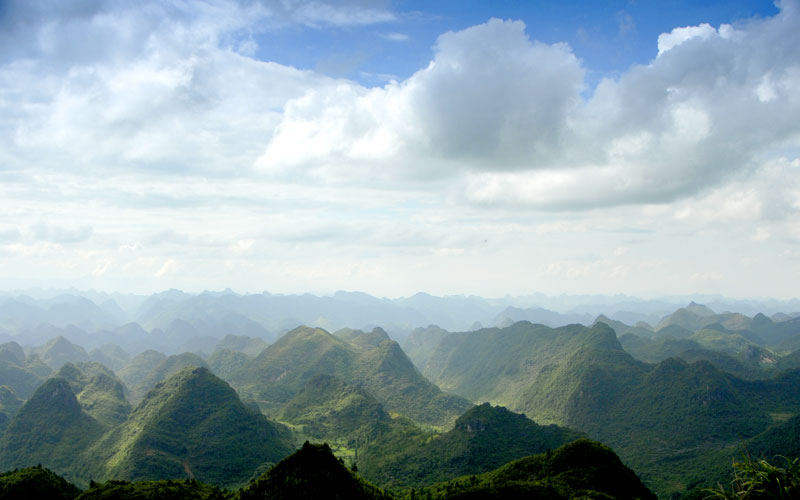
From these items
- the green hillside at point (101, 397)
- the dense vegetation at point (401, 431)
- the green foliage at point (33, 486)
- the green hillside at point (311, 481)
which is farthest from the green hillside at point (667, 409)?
the green hillside at point (101, 397)

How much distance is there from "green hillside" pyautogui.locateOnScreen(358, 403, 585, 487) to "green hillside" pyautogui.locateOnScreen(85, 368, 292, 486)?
3085 centimetres

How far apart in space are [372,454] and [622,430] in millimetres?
94562

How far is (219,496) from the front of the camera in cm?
6406

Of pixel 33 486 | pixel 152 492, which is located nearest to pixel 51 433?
pixel 33 486

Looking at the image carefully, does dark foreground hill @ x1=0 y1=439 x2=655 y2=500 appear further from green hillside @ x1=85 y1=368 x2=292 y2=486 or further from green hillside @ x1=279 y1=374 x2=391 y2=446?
green hillside @ x1=279 y1=374 x2=391 y2=446

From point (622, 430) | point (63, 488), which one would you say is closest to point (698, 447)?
point (622, 430)

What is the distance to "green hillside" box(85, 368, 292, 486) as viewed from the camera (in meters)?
108

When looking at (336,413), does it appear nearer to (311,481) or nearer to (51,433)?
(51,433)

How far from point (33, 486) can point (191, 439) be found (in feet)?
195

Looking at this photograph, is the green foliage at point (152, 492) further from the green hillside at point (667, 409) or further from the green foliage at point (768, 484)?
the green hillside at point (667, 409)

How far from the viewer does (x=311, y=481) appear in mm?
55500

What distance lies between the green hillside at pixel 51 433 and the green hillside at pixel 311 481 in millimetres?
96059

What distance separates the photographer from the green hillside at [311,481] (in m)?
54.8

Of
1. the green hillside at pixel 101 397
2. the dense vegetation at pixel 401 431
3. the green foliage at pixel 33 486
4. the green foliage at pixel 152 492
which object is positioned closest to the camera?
the green foliage at pixel 152 492
